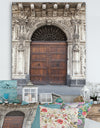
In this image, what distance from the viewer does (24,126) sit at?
135cm

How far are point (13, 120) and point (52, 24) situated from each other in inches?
127

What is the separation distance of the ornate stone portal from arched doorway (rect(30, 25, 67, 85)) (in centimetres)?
14

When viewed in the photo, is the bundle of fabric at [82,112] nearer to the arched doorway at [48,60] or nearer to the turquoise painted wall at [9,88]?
the turquoise painted wall at [9,88]

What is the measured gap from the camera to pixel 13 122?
4.62 feet

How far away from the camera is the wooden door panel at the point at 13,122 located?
1.38m

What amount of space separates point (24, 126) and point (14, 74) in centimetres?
266

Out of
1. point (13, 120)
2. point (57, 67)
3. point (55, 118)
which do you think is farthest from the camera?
point (57, 67)

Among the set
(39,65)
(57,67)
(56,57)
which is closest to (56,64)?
(57,67)

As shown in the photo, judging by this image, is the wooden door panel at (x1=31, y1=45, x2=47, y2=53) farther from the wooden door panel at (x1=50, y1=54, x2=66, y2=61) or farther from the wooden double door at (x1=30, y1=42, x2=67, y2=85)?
the wooden door panel at (x1=50, y1=54, x2=66, y2=61)

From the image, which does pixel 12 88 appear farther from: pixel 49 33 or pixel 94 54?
pixel 49 33

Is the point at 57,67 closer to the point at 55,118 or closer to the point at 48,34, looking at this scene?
the point at 48,34

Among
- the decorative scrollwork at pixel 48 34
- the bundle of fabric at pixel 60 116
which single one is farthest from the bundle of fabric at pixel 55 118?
the decorative scrollwork at pixel 48 34

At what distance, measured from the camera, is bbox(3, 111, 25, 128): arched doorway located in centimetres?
138

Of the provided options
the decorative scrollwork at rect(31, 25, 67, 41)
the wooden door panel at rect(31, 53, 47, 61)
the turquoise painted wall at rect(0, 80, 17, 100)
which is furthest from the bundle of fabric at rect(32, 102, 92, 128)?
the decorative scrollwork at rect(31, 25, 67, 41)
